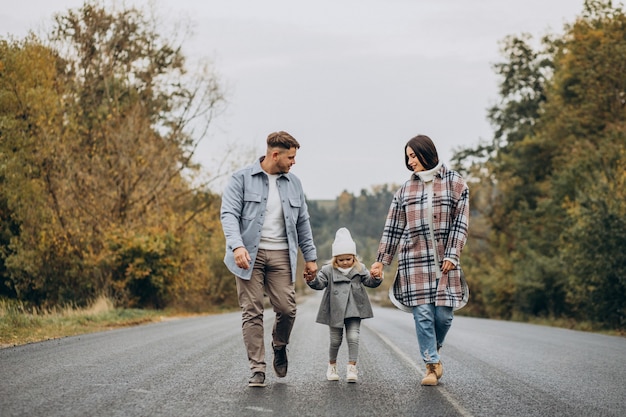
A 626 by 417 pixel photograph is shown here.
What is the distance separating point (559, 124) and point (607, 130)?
4108mm

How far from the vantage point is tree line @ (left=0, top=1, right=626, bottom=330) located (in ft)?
85.1

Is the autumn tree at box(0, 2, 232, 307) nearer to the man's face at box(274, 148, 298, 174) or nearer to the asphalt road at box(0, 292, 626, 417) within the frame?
the asphalt road at box(0, 292, 626, 417)

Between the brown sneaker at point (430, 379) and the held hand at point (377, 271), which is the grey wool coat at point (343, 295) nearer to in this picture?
the held hand at point (377, 271)

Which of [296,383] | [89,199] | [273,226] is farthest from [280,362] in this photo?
[89,199]

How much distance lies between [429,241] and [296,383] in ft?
6.00

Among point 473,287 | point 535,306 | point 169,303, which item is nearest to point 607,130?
point 535,306

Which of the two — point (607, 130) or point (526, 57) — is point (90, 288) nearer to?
point (607, 130)

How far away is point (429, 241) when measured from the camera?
7574 mm

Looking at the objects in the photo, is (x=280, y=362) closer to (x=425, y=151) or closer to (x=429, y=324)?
(x=429, y=324)

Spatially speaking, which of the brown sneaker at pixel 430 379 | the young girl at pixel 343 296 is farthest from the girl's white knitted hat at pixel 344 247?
the brown sneaker at pixel 430 379

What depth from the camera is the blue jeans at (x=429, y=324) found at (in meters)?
7.38

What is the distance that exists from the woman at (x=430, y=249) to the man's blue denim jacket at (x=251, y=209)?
0.92 m

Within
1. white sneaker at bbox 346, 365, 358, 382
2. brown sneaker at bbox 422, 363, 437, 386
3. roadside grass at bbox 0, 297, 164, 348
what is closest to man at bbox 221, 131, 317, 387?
white sneaker at bbox 346, 365, 358, 382

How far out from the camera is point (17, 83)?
27.0m
